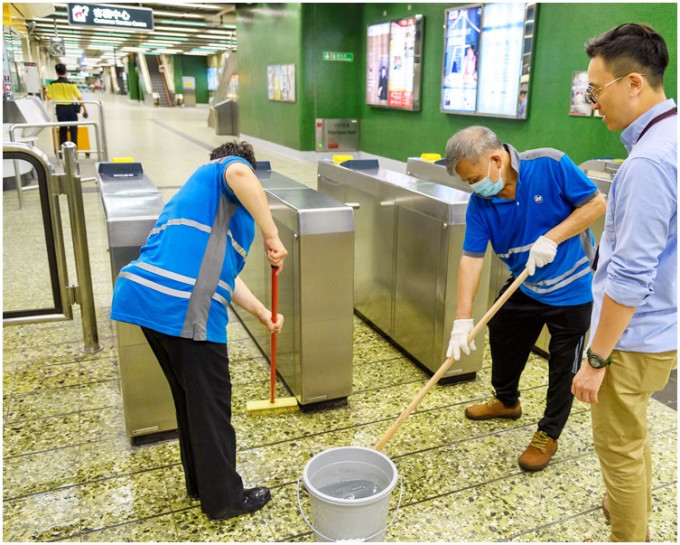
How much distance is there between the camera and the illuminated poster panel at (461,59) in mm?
7012

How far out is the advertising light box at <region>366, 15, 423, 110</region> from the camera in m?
8.41

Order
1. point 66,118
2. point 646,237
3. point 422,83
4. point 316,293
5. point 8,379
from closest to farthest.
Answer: point 646,237 < point 316,293 < point 8,379 < point 422,83 < point 66,118

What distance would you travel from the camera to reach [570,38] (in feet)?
18.7

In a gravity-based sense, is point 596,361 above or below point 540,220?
below

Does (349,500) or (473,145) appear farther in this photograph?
(473,145)

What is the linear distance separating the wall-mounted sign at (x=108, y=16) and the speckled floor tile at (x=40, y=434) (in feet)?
36.3

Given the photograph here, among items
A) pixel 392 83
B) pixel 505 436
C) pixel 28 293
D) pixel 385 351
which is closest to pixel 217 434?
pixel 505 436

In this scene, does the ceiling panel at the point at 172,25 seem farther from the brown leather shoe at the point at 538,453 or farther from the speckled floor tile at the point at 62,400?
the brown leather shoe at the point at 538,453

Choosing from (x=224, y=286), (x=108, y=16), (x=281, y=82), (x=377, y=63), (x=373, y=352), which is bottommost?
(x=373, y=352)

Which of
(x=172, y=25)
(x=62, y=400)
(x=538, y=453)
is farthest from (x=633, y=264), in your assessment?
(x=172, y=25)

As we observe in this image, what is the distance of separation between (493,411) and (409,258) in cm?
96

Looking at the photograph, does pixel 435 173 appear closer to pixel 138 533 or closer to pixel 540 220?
pixel 540 220

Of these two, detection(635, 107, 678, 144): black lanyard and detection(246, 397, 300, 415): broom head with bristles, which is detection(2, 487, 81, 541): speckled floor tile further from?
detection(635, 107, 678, 144): black lanyard

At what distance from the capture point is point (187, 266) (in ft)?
5.46
